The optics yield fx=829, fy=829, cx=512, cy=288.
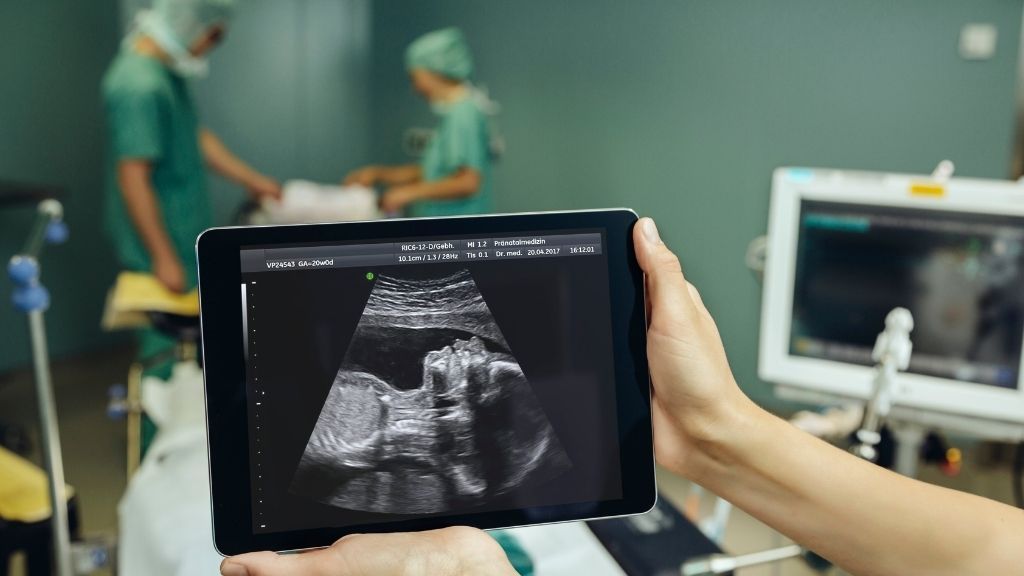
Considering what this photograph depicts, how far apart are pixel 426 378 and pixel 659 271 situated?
21cm

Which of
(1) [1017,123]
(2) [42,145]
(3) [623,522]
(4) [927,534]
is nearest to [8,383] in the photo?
(2) [42,145]

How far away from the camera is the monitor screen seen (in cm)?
120

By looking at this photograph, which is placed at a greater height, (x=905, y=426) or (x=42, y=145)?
(x=42, y=145)

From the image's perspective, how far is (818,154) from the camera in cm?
278

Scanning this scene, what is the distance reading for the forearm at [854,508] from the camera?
0.72 meters

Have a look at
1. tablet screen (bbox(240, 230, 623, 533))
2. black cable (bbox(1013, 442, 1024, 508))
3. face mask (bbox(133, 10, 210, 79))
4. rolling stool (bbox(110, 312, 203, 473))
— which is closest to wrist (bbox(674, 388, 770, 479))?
tablet screen (bbox(240, 230, 623, 533))

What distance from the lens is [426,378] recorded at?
26.1 inches

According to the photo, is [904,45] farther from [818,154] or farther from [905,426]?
[905,426]

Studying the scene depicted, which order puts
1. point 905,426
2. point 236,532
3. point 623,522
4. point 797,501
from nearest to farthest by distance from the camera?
point 236,532 < point 797,501 < point 623,522 < point 905,426

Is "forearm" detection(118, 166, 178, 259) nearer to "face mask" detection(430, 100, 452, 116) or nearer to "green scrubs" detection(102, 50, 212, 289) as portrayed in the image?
"green scrubs" detection(102, 50, 212, 289)

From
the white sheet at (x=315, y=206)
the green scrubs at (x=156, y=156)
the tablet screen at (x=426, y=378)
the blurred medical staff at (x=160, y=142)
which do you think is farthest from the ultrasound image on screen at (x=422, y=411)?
the white sheet at (x=315, y=206)

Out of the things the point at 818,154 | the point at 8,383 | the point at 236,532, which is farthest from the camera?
the point at 8,383

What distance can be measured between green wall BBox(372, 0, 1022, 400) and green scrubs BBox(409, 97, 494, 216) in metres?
0.65

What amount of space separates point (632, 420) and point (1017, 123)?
231cm
